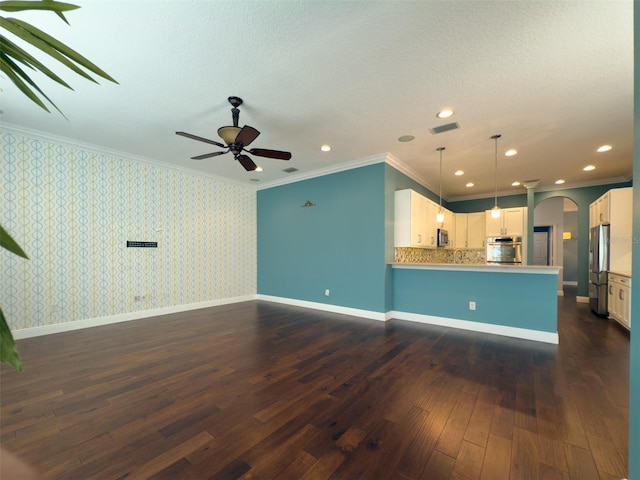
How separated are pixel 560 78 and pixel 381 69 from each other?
1741 mm

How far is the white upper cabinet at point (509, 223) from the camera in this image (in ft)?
21.9

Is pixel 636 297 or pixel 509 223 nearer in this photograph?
pixel 636 297

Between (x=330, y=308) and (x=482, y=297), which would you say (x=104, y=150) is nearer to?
(x=330, y=308)

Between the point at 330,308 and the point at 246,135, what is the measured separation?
3.61 m

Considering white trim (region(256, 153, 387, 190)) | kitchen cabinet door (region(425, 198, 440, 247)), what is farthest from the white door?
white trim (region(256, 153, 387, 190))

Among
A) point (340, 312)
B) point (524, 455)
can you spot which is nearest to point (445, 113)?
point (524, 455)

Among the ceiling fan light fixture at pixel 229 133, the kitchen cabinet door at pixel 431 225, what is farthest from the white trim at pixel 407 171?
the ceiling fan light fixture at pixel 229 133

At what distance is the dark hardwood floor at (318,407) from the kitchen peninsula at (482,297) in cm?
32

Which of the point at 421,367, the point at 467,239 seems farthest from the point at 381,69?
the point at 467,239

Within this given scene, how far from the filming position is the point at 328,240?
559 cm

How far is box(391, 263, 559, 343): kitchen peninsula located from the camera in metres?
3.83

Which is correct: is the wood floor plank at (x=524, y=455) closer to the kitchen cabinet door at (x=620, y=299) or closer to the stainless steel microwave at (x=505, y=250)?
the kitchen cabinet door at (x=620, y=299)

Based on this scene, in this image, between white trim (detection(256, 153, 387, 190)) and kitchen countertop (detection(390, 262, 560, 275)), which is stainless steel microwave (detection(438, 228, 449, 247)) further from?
white trim (detection(256, 153, 387, 190))

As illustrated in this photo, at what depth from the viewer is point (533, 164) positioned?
5156 mm
